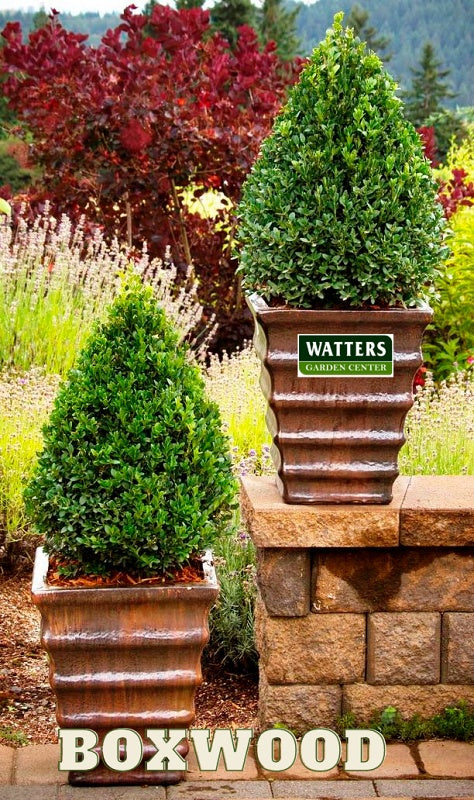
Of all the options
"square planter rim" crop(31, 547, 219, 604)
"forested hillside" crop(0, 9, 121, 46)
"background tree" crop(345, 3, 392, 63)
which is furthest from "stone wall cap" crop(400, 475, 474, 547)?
"forested hillside" crop(0, 9, 121, 46)

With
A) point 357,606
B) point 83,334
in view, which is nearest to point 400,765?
point 357,606

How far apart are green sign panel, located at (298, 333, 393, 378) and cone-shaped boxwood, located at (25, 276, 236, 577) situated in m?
0.34

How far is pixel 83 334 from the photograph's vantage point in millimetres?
6441

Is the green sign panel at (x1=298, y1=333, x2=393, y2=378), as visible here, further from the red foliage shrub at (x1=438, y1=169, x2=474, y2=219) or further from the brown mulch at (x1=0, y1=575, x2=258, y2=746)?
the red foliage shrub at (x1=438, y1=169, x2=474, y2=219)

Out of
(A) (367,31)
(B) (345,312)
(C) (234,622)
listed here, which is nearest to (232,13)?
(A) (367,31)

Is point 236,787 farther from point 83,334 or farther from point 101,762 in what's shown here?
point 83,334

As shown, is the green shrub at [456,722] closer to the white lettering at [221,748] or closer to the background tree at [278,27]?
the white lettering at [221,748]

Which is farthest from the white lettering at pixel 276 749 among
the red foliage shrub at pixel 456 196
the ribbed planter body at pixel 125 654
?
the red foliage shrub at pixel 456 196

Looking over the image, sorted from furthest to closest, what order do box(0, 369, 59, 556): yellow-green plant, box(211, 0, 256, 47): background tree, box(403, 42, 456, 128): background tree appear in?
box(403, 42, 456, 128): background tree → box(211, 0, 256, 47): background tree → box(0, 369, 59, 556): yellow-green plant

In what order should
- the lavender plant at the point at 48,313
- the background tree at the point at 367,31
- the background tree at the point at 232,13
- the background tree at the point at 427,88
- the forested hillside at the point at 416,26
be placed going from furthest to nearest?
the forested hillside at the point at 416,26
the background tree at the point at 367,31
the background tree at the point at 427,88
the background tree at the point at 232,13
the lavender plant at the point at 48,313

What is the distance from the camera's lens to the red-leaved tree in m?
7.77

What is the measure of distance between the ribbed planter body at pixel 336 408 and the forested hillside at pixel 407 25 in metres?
24.7

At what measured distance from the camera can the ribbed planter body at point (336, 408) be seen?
337 centimetres

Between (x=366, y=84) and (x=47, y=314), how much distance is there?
3.47 m
